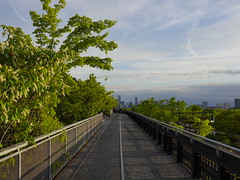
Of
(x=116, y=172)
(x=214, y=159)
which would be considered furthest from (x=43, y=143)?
(x=214, y=159)

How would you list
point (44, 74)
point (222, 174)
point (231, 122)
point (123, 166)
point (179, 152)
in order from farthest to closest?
point (231, 122)
point (179, 152)
point (123, 166)
point (222, 174)
point (44, 74)

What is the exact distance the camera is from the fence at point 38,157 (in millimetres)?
4961

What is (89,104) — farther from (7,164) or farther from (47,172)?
(7,164)

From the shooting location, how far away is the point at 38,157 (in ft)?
21.9

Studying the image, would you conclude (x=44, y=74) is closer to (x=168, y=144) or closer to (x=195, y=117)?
(x=168, y=144)

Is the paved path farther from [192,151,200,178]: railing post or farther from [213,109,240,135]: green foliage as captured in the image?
[213,109,240,135]: green foliage

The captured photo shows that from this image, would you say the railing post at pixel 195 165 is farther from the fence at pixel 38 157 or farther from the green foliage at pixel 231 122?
the green foliage at pixel 231 122

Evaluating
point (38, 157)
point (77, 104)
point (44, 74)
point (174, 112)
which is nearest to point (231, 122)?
point (174, 112)

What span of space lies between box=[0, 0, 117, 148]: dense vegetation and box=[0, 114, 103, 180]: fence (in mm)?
446

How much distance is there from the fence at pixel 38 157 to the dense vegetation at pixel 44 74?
45 centimetres

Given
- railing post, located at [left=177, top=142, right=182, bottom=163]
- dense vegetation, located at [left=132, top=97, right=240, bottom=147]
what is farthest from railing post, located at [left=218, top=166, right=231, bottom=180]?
dense vegetation, located at [left=132, top=97, right=240, bottom=147]

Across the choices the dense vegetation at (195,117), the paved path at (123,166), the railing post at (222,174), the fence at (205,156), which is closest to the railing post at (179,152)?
the fence at (205,156)

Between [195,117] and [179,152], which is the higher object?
[179,152]

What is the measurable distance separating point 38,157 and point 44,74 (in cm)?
301
